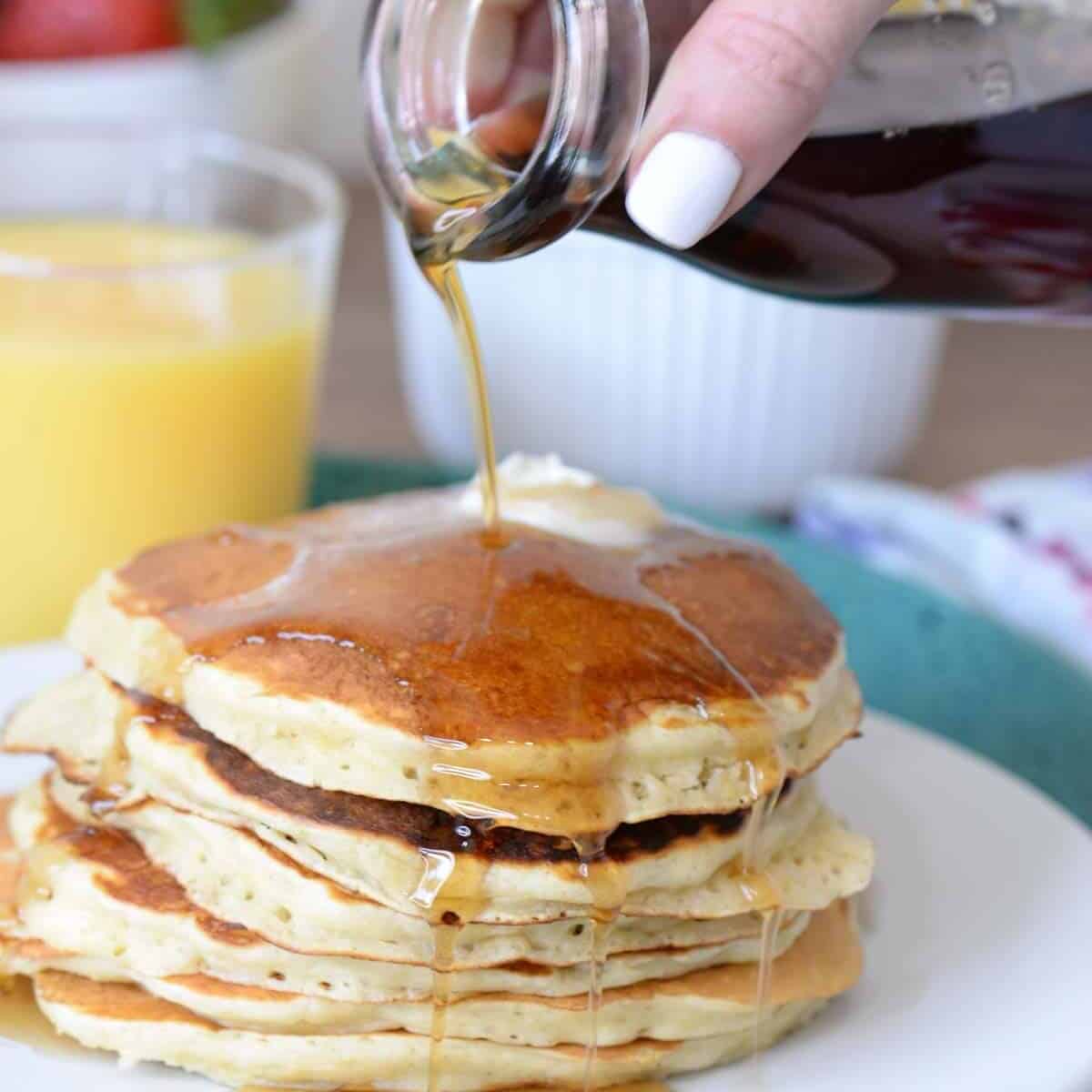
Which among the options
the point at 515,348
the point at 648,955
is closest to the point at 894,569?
the point at 515,348

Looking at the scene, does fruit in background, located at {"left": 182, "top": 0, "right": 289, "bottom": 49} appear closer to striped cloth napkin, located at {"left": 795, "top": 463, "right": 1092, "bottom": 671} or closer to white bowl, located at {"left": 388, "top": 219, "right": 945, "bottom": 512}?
white bowl, located at {"left": 388, "top": 219, "right": 945, "bottom": 512}

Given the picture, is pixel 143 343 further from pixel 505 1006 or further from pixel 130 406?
pixel 505 1006

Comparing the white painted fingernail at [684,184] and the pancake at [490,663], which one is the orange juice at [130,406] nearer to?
the pancake at [490,663]

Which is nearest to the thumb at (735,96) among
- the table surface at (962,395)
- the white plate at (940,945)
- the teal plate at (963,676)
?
the white plate at (940,945)

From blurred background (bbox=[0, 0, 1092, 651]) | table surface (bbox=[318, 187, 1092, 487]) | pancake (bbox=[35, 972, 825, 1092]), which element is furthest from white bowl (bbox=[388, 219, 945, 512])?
pancake (bbox=[35, 972, 825, 1092])

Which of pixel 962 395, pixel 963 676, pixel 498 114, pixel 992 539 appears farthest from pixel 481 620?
pixel 962 395

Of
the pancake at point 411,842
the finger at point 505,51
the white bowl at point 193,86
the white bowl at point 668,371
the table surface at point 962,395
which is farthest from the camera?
the table surface at point 962,395

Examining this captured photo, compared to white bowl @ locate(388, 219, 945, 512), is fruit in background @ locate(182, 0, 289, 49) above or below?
above

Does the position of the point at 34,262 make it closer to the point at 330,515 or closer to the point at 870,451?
the point at 330,515
